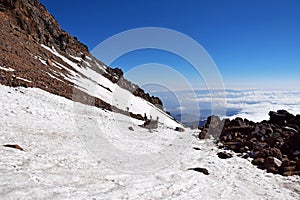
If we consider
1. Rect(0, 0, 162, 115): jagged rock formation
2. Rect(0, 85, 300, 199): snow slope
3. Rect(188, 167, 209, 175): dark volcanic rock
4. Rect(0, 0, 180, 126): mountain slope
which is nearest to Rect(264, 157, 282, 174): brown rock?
Rect(0, 85, 300, 199): snow slope

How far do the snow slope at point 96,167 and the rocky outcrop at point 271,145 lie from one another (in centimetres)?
104

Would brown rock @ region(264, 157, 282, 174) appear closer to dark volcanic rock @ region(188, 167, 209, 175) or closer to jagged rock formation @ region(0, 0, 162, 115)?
dark volcanic rock @ region(188, 167, 209, 175)

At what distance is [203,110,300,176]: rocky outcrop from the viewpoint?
14.8m

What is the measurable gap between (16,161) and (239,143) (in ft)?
52.2

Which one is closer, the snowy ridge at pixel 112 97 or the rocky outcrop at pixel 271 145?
the rocky outcrop at pixel 271 145

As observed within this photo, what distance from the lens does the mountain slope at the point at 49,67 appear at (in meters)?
27.2

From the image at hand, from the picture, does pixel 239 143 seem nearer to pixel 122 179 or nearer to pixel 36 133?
pixel 122 179

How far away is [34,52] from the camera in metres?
41.2

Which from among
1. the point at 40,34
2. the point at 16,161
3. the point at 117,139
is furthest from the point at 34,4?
the point at 16,161

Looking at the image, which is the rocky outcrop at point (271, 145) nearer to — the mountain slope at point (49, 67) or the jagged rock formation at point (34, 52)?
the mountain slope at point (49, 67)

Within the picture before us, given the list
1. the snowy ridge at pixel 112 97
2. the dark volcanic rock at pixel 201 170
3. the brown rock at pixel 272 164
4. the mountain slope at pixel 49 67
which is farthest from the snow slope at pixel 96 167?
the snowy ridge at pixel 112 97

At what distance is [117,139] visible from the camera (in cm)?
1819

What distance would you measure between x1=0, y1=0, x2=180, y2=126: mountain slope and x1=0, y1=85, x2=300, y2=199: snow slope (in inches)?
304

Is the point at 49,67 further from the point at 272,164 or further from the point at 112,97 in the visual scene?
the point at 272,164
